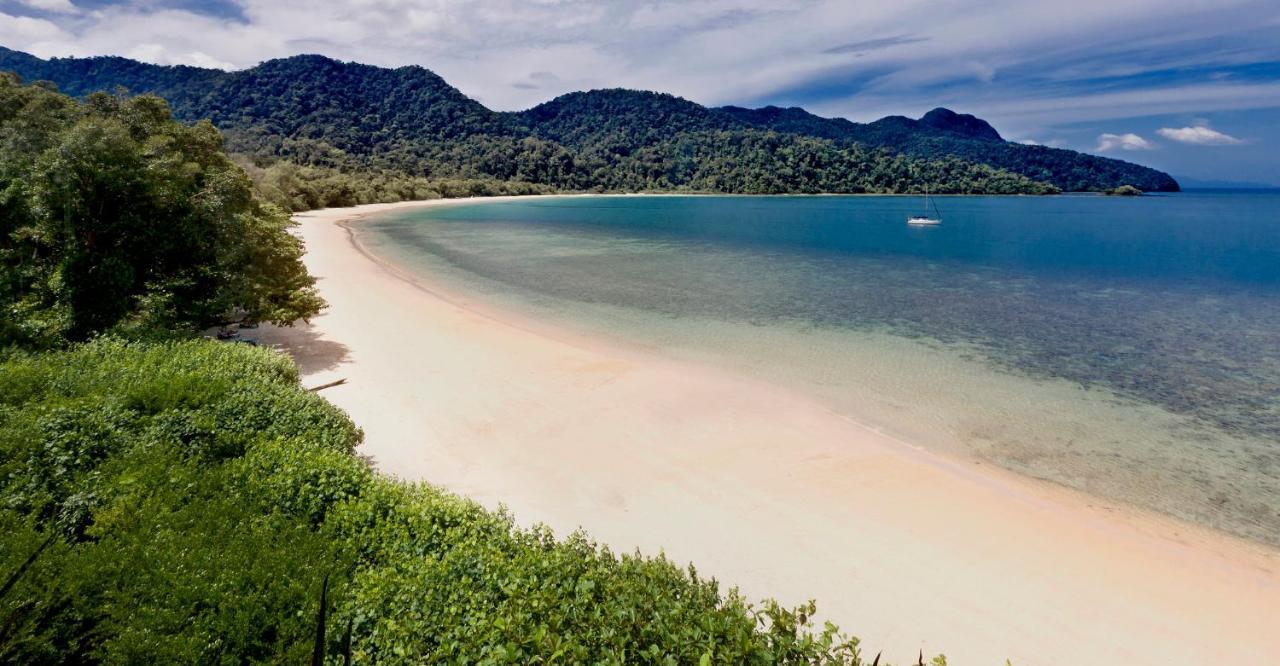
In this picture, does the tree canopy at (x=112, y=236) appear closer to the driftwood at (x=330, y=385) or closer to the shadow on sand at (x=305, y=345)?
the shadow on sand at (x=305, y=345)

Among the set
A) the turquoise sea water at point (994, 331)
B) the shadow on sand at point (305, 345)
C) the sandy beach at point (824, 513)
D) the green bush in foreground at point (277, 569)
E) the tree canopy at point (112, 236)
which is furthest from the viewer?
the shadow on sand at point (305, 345)

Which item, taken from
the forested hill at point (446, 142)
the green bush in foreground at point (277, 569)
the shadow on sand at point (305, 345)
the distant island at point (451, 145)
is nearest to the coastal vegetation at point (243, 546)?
the green bush in foreground at point (277, 569)

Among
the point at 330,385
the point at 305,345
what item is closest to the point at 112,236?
the point at 305,345

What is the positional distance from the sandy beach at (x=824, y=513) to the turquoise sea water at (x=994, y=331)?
184cm

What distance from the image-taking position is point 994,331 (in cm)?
2216

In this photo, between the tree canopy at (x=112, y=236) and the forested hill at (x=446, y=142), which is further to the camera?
the forested hill at (x=446, y=142)

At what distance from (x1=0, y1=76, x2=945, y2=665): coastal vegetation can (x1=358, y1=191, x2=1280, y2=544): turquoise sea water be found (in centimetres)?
947

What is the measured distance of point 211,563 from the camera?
525cm

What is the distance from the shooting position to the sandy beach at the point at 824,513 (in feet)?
24.5

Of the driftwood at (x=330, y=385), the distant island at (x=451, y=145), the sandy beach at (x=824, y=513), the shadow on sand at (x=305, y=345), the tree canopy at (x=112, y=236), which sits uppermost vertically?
the distant island at (x=451, y=145)

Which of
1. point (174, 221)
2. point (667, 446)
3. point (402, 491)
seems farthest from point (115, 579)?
point (174, 221)

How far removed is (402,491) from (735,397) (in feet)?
31.8

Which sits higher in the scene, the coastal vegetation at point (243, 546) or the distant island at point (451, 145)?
the distant island at point (451, 145)

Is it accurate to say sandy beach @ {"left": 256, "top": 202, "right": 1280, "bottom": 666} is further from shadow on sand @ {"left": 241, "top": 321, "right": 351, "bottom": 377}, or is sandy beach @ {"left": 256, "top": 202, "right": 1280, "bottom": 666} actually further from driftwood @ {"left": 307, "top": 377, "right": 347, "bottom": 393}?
driftwood @ {"left": 307, "top": 377, "right": 347, "bottom": 393}
